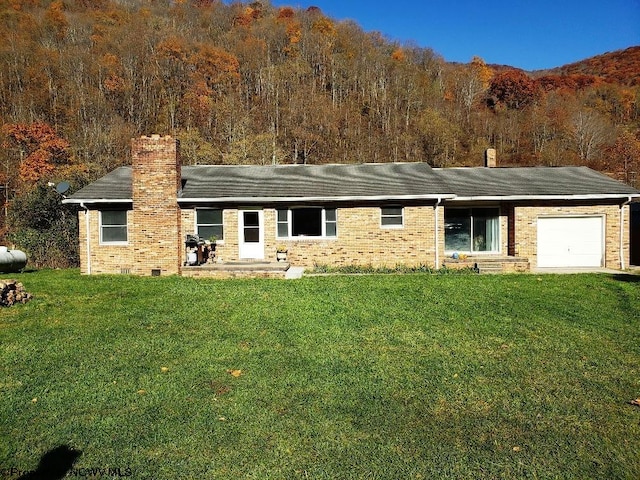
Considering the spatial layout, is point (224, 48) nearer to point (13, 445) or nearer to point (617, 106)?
point (617, 106)

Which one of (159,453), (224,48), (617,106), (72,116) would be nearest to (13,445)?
(159,453)

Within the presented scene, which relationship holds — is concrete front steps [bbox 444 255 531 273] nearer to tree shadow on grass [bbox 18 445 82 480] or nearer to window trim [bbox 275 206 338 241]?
window trim [bbox 275 206 338 241]

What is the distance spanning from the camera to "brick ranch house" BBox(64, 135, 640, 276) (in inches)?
575

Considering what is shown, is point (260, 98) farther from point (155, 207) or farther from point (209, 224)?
point (155, 207)

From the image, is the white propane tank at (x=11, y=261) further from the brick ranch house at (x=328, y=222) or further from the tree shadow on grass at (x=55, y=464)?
the tree shadow on grass at (x=55, y=464)

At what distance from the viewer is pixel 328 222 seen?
15.5 m

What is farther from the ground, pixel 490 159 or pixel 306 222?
pixel 490 159

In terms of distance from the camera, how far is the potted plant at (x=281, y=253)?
15242mm

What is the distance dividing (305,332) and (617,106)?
53.5 metres

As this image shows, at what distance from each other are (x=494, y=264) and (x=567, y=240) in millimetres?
3381

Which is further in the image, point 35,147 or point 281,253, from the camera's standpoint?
point 35,147

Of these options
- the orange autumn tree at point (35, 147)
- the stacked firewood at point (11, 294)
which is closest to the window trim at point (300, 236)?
the stacked firewood at point (11, 294)

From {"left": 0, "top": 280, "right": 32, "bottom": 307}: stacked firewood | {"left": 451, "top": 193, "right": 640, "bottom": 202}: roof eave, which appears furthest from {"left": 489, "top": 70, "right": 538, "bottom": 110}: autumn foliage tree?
{"left": 0, "top": 280, "right": 32, "bottom": 307}: stacked firewood

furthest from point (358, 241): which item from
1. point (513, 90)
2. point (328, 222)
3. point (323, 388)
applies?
point (513, 90)
